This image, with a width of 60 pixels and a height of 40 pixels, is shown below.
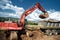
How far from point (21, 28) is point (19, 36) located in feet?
5.46

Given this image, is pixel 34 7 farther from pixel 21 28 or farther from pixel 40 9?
pixel 21 28

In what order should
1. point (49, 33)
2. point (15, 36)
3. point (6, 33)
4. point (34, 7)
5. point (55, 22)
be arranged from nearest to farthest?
1. point (15, 36)
2. point (6, 33)
3. point (34, 7)
4. point (49, 33)
5. point (55, 22)

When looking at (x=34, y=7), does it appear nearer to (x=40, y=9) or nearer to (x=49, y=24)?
(x=40, y=9)

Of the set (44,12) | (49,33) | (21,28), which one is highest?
(44,12)

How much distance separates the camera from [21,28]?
15.0 m

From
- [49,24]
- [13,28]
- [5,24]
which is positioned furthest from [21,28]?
[49,24]

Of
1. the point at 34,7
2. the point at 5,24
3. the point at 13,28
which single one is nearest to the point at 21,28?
the point at 13,28

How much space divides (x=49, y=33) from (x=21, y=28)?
10.2 metres

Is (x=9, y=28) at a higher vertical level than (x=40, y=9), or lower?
lower

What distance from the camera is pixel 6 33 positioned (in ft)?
50.6

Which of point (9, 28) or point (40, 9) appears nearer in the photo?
point (9, 28)

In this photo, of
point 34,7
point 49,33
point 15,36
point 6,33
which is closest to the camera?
point 15,36

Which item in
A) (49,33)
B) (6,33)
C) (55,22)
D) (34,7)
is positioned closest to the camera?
(6,33)

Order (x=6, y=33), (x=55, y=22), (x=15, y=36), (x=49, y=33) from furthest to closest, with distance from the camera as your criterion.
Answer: (x=55, y=22), (x=49, y=33), (x=6, y=33), (x=15, y=36)
